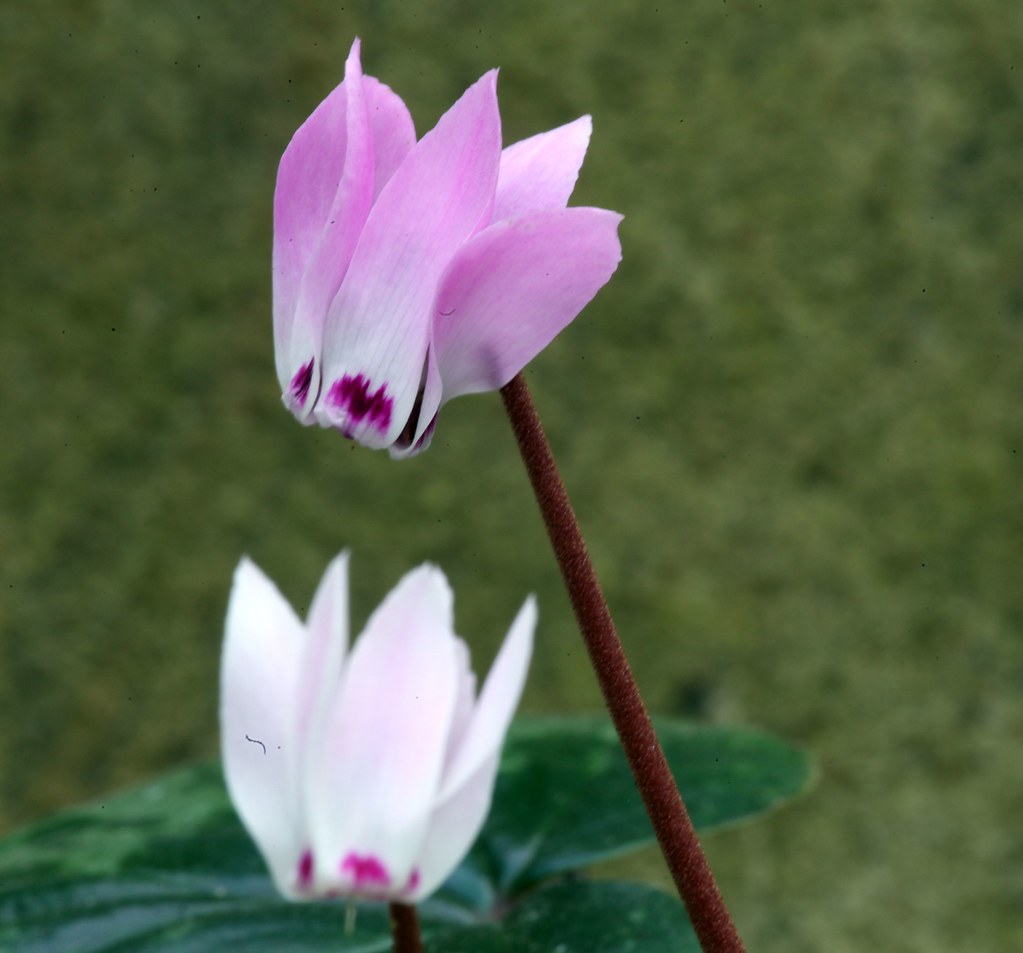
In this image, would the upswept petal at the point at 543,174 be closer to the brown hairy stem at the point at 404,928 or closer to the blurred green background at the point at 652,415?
the brown hairy stem at the point at 404,928

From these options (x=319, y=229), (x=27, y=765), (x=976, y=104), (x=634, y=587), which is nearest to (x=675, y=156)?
(x=976, y=104)

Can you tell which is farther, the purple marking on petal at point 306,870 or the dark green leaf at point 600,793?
the dark green leaf at point 600,793

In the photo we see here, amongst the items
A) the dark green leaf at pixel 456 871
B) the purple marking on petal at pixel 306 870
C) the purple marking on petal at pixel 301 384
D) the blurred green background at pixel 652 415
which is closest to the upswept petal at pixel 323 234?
the purple marking on petal at pixel 301 384

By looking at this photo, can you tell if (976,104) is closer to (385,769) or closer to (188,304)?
(188,304)

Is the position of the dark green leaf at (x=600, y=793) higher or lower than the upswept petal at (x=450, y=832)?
higher

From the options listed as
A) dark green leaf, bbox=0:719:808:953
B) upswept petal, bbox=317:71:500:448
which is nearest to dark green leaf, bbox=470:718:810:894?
dark green leaf, bbox=0:719:808:953

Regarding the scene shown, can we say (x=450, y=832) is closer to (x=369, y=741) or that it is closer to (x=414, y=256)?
(x=369, y=741)

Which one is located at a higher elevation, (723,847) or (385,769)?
(723,847)
